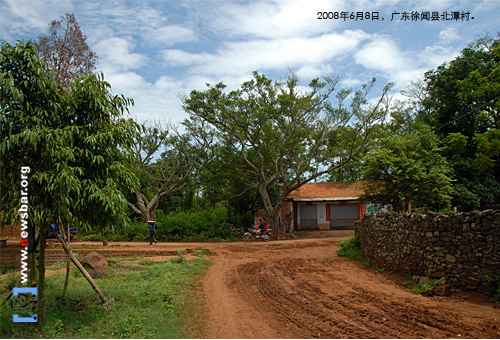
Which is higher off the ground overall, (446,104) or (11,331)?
(446,104)

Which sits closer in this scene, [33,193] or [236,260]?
[33,193]

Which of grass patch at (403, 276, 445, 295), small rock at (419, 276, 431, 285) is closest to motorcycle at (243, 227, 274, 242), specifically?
grass patch at (403, 276, 445, 295)

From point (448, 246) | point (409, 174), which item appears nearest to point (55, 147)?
point (448, 246)

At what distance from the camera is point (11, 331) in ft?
19.1

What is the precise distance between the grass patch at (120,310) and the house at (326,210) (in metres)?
18.8

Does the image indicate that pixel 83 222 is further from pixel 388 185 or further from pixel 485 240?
pixel 388 185

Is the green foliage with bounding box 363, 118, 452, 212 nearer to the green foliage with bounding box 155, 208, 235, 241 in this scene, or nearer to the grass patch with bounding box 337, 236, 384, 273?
the grass patch with bounding box 337, 236, 384, 273

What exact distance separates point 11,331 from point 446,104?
23984mm

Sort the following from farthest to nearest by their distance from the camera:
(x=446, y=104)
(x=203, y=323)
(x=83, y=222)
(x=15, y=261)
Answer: (x=446, y=104) < (x=15, y=261) < (x=203, y=323) < (x=83, y=222)

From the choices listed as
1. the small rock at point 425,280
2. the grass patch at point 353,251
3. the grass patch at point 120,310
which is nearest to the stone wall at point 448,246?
the small rock at point 425,280

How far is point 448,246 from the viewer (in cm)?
866

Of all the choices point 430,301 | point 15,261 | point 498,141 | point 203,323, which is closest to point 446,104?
point 498,141

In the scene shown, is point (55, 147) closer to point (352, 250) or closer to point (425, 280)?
point (425, 280)

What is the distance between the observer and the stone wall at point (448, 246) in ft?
24.9
